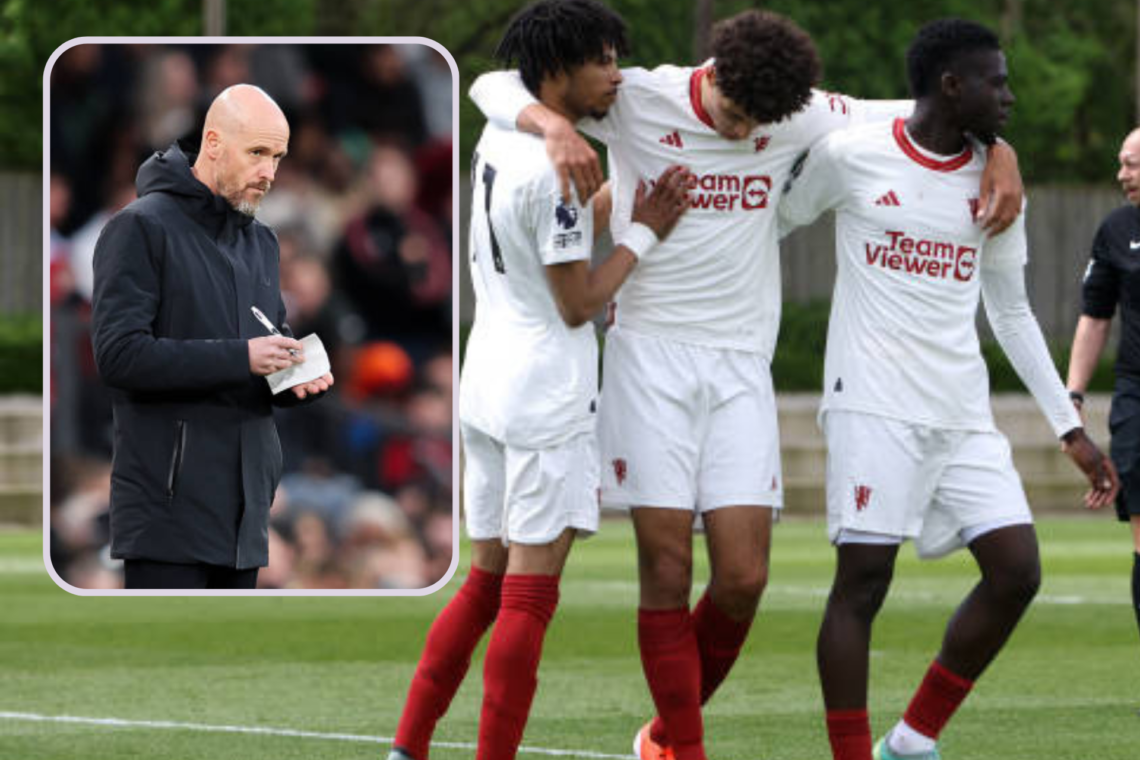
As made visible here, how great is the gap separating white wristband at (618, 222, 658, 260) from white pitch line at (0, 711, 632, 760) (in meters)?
2.09

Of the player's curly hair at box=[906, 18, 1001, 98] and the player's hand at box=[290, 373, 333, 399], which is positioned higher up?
the player's curly hair at box=[906, 18, 1001, 98]

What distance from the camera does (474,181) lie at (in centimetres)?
750

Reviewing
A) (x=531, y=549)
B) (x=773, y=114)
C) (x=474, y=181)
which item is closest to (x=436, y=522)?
(x=531, y=549)

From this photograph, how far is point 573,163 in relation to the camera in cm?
716

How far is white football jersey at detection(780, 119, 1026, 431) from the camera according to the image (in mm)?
7621

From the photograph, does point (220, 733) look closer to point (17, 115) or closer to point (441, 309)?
point (441, 309)

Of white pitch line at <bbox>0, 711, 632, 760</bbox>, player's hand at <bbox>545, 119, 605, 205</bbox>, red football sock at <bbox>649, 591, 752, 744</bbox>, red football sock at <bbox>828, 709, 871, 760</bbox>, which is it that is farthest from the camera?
white pitch line at <bbox>0, 711, 632, 760</bbox>

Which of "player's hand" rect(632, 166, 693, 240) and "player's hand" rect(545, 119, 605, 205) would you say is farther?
"player's hand" rect(632, 166, 693, 240)

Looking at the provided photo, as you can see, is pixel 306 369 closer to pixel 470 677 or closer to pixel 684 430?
pixel 684 430

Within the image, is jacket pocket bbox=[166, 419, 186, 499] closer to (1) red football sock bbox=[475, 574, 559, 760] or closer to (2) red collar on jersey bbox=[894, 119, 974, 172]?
(1) red football sock bbox=[475, 574, 559, 760]

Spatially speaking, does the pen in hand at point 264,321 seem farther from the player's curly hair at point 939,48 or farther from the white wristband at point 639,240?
the player's curly hair at point 939,48

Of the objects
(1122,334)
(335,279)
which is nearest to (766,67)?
(335,279)

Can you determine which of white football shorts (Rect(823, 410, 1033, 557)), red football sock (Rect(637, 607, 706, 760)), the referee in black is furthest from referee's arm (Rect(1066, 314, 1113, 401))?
red football sock (Rect(637, 607, 706, 760))

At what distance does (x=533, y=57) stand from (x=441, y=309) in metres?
0.98
